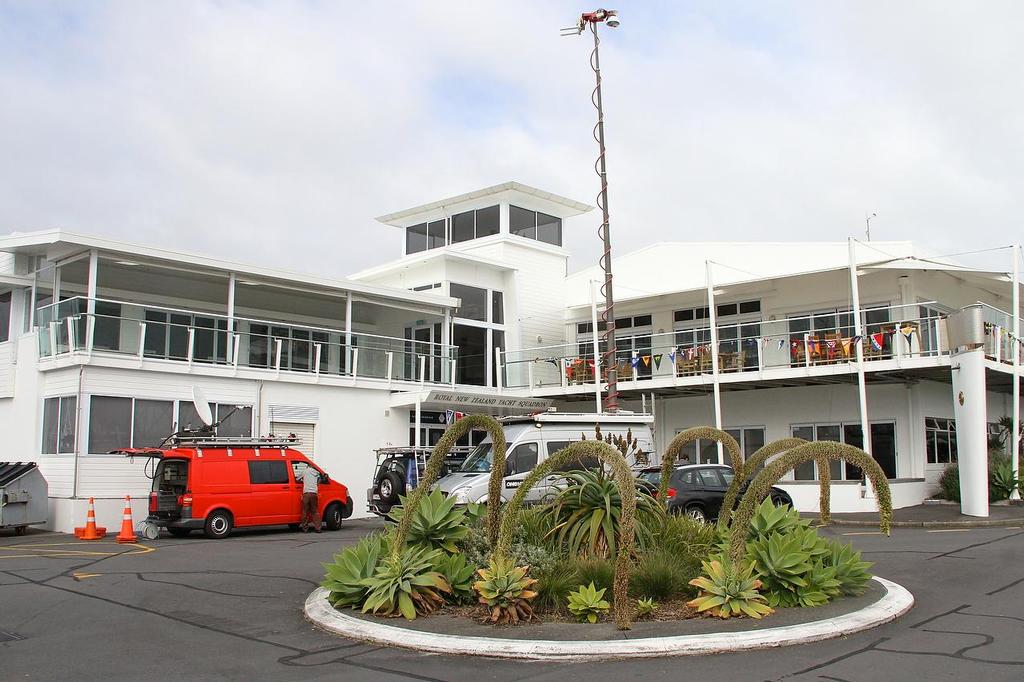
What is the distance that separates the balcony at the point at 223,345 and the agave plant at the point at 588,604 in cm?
1609

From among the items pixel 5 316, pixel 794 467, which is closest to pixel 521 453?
pixel 794 467

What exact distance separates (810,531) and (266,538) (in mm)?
12419

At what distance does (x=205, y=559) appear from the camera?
15.0 meters

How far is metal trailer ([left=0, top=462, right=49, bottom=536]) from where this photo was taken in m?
19.6

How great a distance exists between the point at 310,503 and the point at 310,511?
0.67ft

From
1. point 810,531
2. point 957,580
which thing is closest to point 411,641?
point 810,531

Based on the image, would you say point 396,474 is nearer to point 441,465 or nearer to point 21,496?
point 21,496

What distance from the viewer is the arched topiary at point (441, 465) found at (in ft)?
33.0

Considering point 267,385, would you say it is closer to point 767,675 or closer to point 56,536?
point 56,536

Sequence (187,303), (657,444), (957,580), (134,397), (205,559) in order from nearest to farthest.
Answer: (957,580) → (205,559) → (134,397) → (187,303) → (657,444)

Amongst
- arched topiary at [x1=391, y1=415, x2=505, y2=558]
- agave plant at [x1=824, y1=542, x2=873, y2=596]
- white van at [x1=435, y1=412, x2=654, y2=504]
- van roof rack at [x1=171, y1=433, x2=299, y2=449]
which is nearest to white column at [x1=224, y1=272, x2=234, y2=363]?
van roof rack at [x1=171, y1=433, x2=299, y2=449]

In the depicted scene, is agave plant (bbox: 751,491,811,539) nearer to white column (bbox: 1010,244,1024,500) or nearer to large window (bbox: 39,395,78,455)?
white column (bbox: 1010,244,1024,500)

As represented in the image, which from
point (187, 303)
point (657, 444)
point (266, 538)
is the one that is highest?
point (187, 303)

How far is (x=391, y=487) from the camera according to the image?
2186 centimetres
